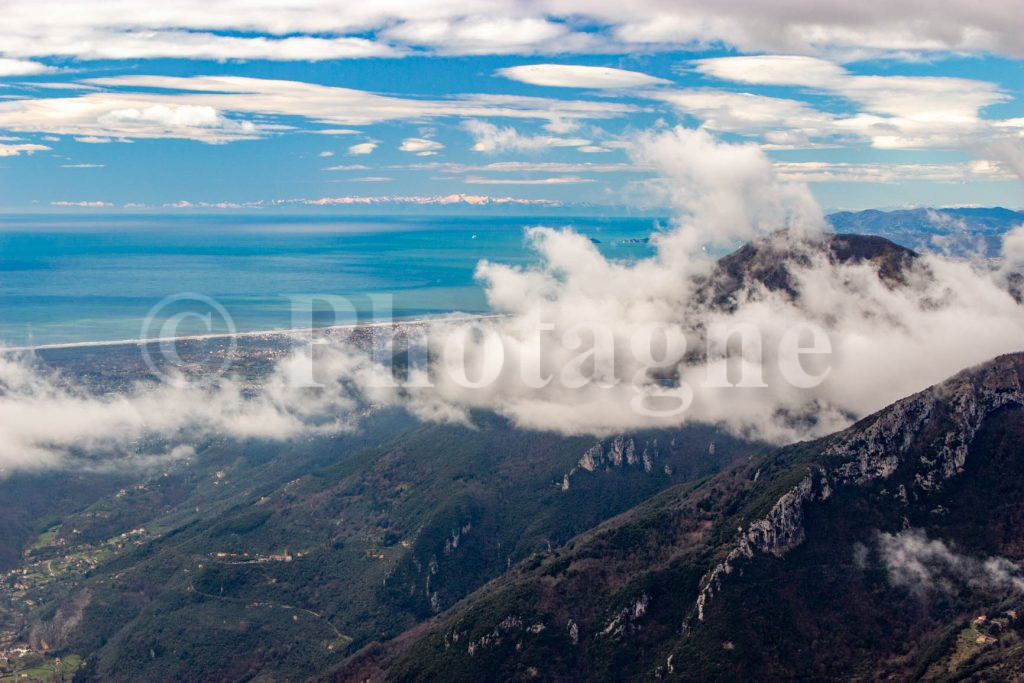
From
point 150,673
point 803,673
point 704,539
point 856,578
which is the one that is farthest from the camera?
point 150,673

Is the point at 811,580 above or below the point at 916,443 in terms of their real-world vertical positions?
below

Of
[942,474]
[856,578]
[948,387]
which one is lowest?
[856,578]

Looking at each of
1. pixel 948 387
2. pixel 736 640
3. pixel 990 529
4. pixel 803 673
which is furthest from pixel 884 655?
pixel 948 387

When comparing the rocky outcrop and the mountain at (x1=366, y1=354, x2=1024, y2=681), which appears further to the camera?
the rocky outcrop

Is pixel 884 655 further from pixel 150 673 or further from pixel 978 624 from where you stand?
pixel 150 673

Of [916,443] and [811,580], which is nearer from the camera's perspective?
[811,580]

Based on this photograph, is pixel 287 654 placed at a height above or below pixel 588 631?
below
